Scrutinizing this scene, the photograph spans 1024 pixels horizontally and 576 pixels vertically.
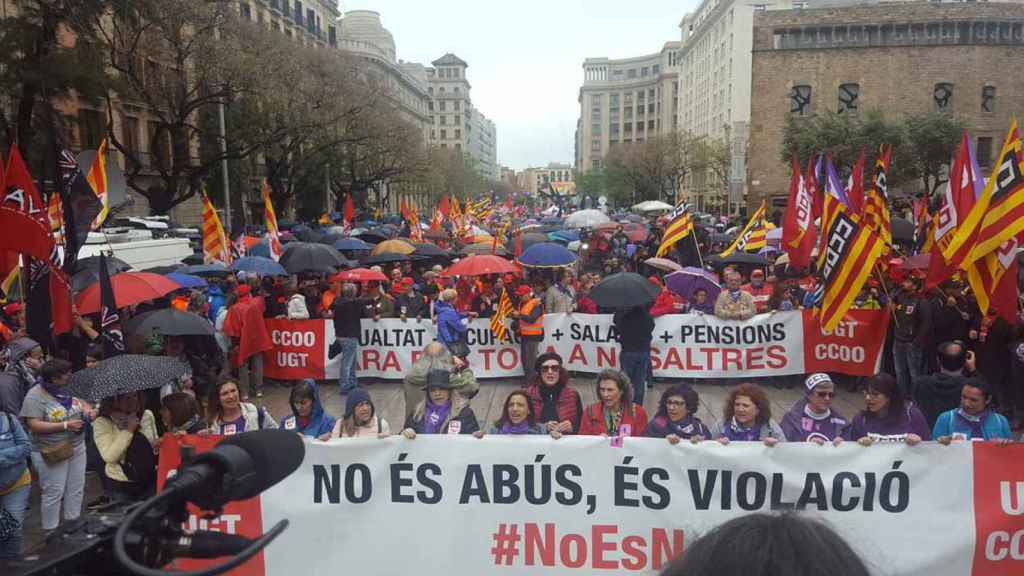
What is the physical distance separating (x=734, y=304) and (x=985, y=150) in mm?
42443

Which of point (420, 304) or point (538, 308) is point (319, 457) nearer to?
point (538, 308)

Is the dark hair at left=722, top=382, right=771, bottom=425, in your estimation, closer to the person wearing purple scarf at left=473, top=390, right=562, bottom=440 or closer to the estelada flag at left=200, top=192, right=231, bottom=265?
the person wearing purple scarf at left=473, top=390, right=562, bottom=440

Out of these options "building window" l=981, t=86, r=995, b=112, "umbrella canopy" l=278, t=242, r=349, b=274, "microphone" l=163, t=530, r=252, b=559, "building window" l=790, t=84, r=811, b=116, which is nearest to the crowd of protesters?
"umbrella canopy" l=278, t=242, r=349, b=274

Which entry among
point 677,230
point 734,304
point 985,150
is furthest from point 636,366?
point 985,150

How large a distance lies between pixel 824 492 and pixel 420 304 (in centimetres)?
771

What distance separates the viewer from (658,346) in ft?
34.1

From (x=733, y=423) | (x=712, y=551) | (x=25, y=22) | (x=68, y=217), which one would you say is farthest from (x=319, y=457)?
(x=25, y=22)

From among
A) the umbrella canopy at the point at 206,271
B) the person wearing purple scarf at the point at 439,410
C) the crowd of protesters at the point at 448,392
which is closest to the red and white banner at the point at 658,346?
the crowd of protesters at the point at 448,392

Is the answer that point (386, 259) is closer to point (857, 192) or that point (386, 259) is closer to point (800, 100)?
point (857, 192)

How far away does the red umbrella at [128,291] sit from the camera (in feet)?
28.1

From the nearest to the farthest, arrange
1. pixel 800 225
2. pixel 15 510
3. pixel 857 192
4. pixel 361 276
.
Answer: pixel 15 510, pixel 361 276, pixel 857 192, pixel 800 225

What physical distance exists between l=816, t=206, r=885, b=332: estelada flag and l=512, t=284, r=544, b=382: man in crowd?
3688mm

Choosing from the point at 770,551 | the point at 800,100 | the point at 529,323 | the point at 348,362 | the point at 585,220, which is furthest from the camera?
the point at 800,100

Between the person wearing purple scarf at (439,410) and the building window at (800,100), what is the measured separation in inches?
1719
